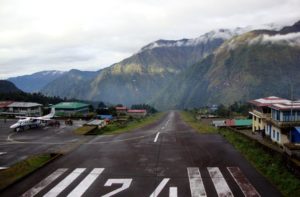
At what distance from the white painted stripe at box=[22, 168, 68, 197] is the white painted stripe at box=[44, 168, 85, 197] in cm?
78

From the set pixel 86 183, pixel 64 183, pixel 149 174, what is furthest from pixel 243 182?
pixel 64 183

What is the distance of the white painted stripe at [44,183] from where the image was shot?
741 inches

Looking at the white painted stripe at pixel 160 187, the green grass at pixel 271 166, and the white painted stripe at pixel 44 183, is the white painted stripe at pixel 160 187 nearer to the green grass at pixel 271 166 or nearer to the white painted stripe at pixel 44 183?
the green grass at pixel 271 166

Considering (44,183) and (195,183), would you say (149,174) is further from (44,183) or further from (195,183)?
(44,183)

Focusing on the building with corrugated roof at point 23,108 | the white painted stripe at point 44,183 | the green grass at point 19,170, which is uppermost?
the building with corrugated roof at point 23,108

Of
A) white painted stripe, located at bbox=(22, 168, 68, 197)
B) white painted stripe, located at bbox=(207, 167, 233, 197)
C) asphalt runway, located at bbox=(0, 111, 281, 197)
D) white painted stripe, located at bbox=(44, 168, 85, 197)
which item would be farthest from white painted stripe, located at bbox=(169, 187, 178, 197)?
white painted stripe, located at bbox=(22, 168, 68, 197)

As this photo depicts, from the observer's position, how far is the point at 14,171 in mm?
22859

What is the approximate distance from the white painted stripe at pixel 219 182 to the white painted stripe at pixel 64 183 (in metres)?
9.07

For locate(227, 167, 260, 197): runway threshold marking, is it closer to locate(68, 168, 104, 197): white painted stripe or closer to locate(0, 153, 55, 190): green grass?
locate(68, 168, 104, 197): white painted stripe

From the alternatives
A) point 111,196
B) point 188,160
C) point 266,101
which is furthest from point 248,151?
point 266,101

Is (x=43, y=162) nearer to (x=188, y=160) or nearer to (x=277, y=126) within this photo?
(x=188, y=160)

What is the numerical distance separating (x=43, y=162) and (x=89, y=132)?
21018mm

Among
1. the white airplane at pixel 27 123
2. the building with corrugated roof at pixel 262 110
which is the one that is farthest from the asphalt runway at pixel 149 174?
the building with corrugated roof at pixel 262 110

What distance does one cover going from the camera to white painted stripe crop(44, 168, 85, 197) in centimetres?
1861
